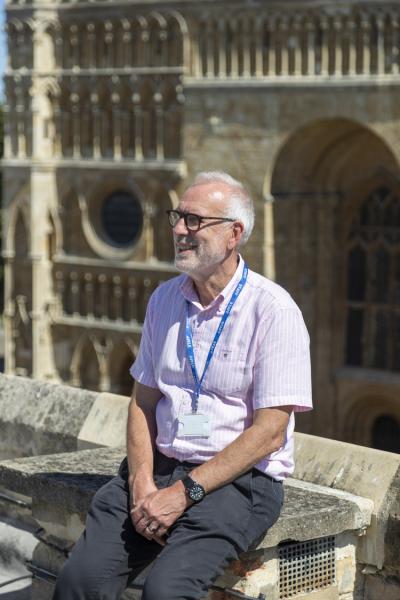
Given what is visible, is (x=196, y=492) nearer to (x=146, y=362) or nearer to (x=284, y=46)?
(x=146, y=362)

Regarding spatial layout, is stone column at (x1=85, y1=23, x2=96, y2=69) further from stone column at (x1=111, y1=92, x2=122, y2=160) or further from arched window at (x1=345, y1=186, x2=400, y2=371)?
arched window at (x1=345, y1=186, x2=400, y2=371)

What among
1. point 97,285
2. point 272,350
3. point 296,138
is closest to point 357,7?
point 296,138

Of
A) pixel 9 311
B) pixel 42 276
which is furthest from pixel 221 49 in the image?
pixel 9 311

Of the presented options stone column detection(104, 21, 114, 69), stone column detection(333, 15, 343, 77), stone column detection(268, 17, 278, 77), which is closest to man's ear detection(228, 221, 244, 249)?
stone column detection(333, 15, 343, 77)

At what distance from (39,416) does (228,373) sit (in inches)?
94.9

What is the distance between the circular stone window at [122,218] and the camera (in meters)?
27.6

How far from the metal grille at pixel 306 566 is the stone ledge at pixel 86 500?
0.09 m

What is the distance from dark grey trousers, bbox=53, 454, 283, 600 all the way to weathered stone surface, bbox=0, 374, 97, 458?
6.42ft

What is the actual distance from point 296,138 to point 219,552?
64.9 feet

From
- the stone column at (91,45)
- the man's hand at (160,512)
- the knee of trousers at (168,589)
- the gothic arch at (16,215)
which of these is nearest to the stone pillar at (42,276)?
the gothic arch at (16,215)

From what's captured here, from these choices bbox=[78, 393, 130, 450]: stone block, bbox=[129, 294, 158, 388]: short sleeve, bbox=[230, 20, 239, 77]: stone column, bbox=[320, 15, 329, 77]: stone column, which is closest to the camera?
bbox=[129, 294, 158, 388]: short sleeve

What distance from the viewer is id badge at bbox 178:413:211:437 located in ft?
16.5

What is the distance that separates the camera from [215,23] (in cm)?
2508

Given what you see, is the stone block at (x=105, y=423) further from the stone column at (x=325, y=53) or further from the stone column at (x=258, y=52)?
the stone column at (x=258, y=52)
